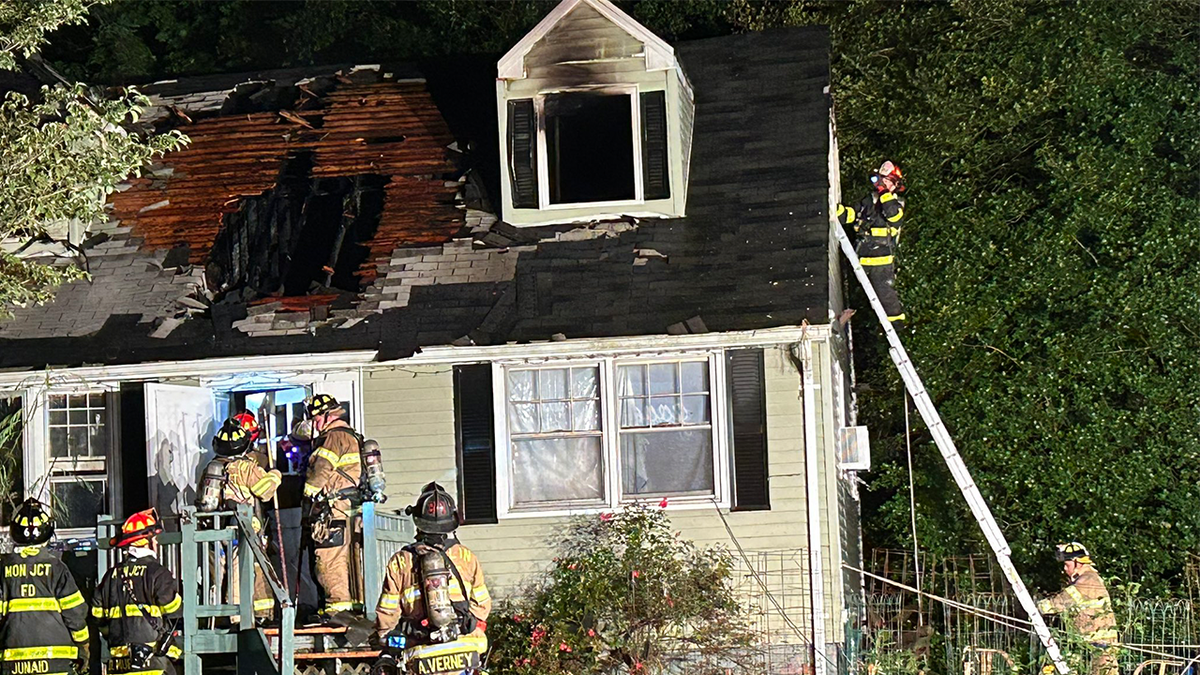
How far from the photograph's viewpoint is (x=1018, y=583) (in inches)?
619

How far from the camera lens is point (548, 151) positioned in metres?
17.2

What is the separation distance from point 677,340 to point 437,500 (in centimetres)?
421

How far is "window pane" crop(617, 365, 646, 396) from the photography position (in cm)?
1599

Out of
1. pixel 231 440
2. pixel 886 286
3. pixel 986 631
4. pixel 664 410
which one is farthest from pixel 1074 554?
pixel 231 440

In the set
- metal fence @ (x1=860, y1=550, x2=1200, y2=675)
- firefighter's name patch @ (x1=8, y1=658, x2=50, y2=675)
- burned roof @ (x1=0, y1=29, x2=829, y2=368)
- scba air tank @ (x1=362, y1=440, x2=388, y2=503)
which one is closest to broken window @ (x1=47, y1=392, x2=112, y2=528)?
burned roof @ (x1=0, y1=29, x2=829, y2=368)

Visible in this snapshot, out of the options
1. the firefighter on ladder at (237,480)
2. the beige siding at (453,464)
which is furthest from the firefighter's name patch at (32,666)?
the beige siding at (453,464)

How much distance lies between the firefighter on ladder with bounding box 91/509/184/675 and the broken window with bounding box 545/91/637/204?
561 centimetres

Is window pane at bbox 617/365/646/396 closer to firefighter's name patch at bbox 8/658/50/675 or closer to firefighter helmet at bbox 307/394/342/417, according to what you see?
firefighter helmet at bbox 307/394/342/417

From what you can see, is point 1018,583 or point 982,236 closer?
point 1018,583

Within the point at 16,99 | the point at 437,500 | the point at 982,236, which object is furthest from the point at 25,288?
the point at 982,236

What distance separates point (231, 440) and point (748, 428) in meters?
4.57

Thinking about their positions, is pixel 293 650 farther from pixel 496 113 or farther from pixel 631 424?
pixel 496 113

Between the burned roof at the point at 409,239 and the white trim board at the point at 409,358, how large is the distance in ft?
0.30

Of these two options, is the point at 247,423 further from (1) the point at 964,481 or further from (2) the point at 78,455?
(1) the point at 964,481
